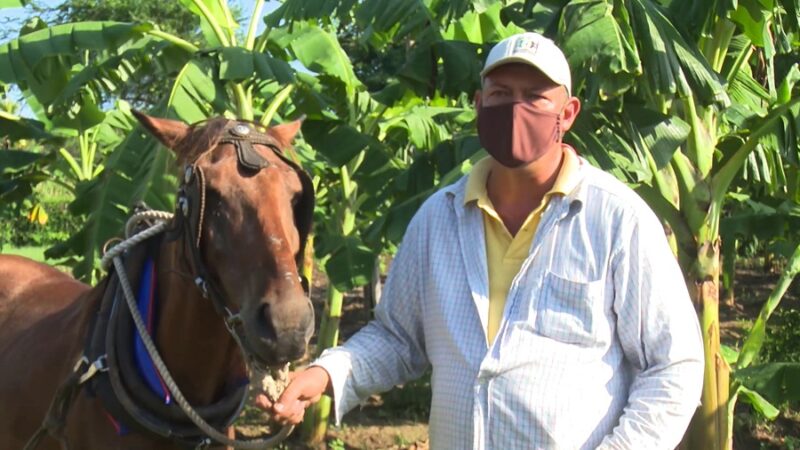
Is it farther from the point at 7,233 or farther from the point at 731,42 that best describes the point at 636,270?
the point at 7,233

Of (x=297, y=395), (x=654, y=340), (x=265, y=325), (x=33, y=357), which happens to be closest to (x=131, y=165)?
(x=33, y=357)

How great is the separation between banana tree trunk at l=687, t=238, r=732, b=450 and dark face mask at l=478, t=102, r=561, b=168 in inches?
139

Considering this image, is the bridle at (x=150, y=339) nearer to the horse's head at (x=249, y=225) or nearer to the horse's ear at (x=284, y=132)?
the horse's head at (x=249, y=225)

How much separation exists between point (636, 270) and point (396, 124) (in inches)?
222

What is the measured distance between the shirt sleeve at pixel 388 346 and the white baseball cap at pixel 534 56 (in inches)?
20.3

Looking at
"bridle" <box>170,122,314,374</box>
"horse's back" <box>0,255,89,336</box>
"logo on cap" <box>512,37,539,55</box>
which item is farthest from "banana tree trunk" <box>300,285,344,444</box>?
"logo on cap" <box>512,37,539,55</box>

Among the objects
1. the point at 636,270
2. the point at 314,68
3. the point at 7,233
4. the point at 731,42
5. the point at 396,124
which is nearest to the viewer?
the point at 636,270

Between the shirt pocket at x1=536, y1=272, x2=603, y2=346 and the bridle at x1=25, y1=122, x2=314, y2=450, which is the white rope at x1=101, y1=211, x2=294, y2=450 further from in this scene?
the shirt pocket at x1=536, y1=272, x2=603, y2=346

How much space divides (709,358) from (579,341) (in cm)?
366

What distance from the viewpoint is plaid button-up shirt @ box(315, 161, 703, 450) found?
221 centimetres

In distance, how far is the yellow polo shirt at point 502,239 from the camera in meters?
2.34

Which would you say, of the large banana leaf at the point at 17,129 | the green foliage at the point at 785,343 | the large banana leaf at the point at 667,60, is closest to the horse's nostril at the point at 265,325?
the large banana leaf at the point at 667,60

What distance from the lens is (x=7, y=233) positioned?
22.6 m

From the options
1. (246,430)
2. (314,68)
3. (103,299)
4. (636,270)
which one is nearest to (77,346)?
(103,299)
